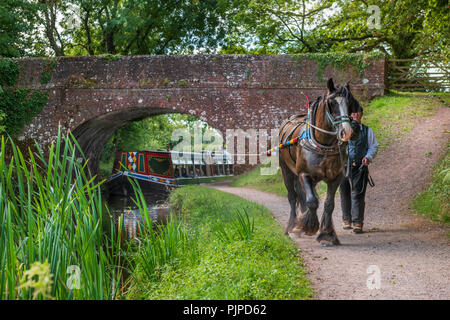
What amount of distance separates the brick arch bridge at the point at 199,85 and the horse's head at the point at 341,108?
8784 mm

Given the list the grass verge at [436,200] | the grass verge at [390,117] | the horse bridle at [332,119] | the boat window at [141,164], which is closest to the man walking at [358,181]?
the grass verge at [436,200]

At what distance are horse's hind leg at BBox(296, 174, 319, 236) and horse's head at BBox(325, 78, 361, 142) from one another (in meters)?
0.77

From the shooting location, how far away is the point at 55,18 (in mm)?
18188

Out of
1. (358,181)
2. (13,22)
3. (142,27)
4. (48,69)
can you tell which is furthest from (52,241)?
(142,27)

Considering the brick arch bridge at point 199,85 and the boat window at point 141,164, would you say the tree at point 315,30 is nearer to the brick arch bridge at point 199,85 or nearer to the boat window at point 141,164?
the brick arch bridge at point 199,85

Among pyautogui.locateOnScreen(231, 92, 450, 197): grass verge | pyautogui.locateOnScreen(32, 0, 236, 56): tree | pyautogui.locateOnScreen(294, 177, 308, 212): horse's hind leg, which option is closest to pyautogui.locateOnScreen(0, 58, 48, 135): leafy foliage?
pyautogui.locateOnScreen(32, 0, 236, 56): tree

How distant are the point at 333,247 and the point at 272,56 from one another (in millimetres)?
9486

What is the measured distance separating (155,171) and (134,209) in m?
4.29

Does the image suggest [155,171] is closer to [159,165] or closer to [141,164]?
[159,165]

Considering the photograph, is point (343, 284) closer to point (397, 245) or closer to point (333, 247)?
point (333, 247)

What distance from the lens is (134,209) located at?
1384 cm

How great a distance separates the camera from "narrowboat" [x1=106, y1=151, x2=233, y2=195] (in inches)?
675

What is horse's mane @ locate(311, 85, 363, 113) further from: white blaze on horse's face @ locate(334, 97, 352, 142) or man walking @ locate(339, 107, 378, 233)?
man walking @ locate(339, 107, 378, 233)
